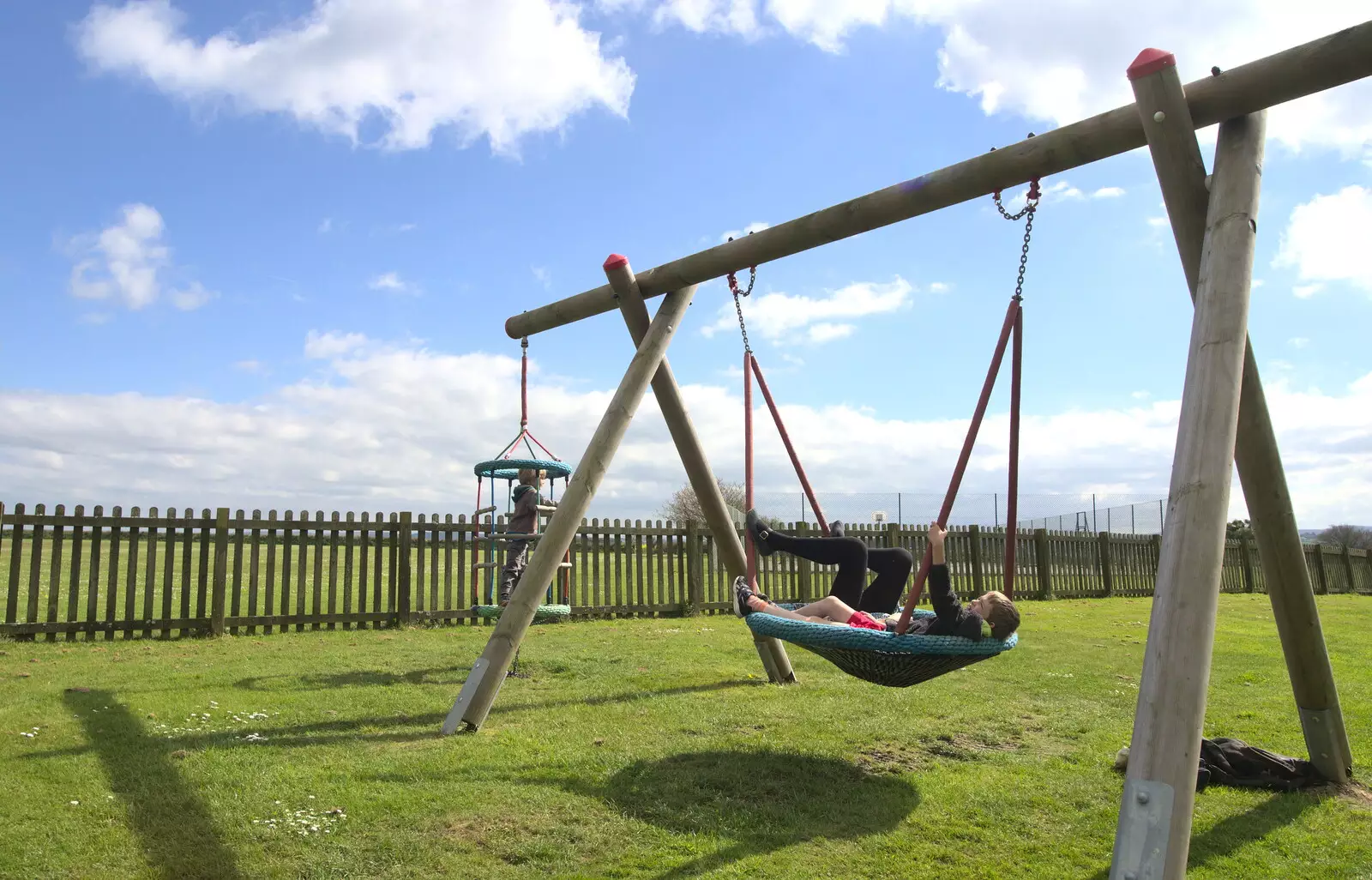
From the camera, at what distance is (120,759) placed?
4.33 m

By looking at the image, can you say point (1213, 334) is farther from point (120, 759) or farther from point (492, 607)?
point (492, 607)

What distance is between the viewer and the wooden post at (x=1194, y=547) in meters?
2.53

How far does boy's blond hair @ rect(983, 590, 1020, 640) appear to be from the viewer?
175 inches

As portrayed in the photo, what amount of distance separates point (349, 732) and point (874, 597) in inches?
127

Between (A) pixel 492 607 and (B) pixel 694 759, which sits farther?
(A) pixel 492 607

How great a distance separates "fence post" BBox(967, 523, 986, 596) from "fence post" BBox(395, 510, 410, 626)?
984 cm

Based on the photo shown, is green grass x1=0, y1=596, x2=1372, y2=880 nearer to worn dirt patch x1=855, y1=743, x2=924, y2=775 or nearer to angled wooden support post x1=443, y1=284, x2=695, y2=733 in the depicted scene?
worn dirt patch x1=855, y1=743, x2=924, y2=775

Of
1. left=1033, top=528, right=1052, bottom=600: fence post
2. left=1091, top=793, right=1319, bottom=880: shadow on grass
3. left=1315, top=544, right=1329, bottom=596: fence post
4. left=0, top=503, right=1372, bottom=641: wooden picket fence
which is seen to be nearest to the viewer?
left=1091, top=793, right=1319, bottom=880: shadow on grass

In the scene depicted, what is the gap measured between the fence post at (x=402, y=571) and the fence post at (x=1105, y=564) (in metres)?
13.9

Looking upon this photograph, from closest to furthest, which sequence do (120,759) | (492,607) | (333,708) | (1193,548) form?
(1193,548)
(120,759)
(333,708)
(492,607)

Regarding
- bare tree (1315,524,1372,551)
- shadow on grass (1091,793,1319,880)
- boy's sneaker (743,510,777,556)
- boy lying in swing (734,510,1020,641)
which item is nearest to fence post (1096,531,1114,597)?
boy lying in swing (734,510,1020,641)

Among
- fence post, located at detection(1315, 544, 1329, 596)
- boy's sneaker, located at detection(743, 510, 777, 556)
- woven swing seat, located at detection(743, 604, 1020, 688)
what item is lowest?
fence post, located at detection(1315, 544, 1329, 596)

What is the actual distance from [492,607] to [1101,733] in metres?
4.42

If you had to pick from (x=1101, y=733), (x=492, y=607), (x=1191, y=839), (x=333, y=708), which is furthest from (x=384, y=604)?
(x=1191, y=839)
